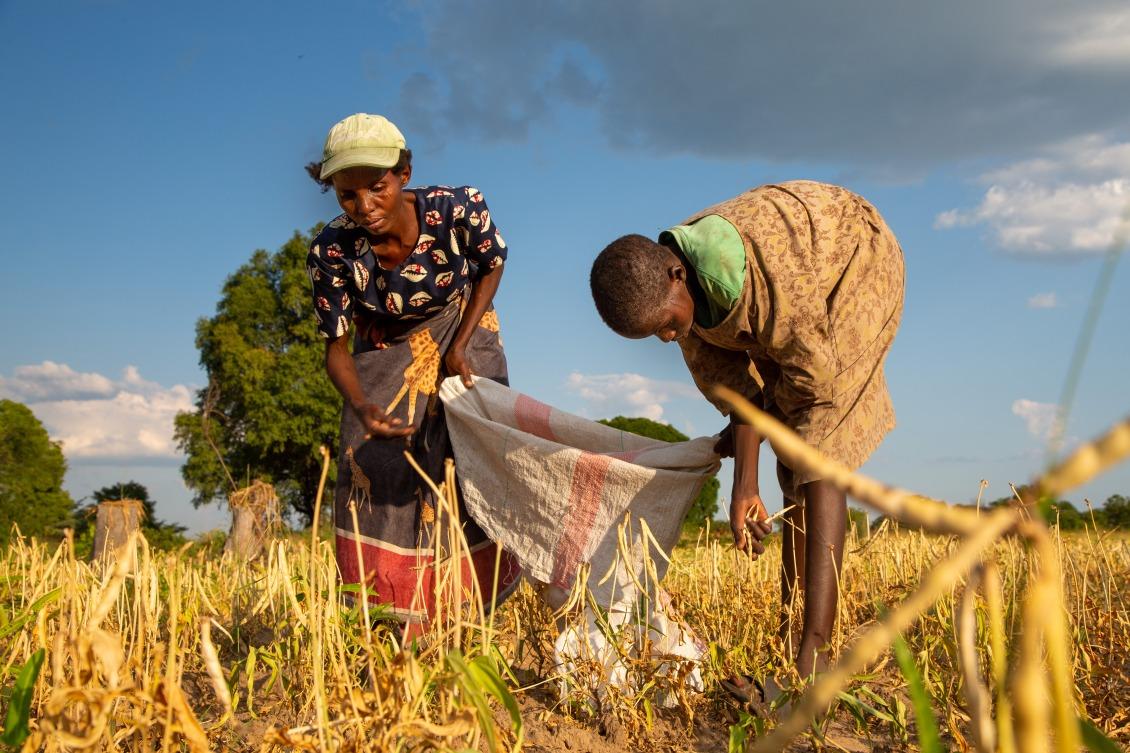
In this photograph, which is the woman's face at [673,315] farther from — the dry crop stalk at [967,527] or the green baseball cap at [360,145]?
the dry crop stalk at [967,527]

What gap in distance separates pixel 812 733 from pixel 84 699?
1754 mm

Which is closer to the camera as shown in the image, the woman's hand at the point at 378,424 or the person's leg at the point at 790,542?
the person's leg at the point at 790,542

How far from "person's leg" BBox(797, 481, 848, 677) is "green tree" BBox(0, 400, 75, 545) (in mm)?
15097

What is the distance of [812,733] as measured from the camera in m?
2.45

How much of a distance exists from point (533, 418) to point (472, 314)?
56cm

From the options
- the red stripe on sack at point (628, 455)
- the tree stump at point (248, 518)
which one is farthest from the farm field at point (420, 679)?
the tree stump at point (248, 518)

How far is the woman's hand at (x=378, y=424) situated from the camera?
135 inches

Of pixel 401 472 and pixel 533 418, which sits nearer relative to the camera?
pixel 533 418

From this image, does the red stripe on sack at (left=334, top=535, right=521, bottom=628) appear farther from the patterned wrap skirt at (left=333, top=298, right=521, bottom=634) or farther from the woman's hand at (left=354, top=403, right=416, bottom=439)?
the woman's hand at (left=354, top=403, right=416, bottom=439)

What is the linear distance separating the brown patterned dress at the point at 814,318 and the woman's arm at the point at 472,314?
0.91 meters

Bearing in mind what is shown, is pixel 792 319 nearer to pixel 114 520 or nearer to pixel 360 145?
pixel 360 145

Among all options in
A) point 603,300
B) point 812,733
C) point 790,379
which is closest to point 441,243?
point 603,300

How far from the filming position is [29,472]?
16.1m

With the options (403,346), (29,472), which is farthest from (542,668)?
(29,472)
